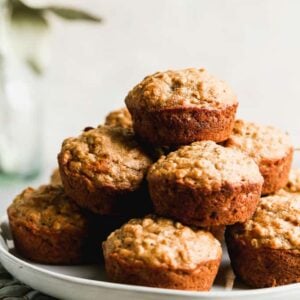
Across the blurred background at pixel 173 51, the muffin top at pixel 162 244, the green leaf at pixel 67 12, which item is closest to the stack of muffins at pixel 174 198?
the muffin top at pixel 162 244

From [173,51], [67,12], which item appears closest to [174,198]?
[67,12]

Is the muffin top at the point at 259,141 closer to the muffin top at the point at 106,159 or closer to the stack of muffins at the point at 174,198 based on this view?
the stack of muffins at the point at 174,198

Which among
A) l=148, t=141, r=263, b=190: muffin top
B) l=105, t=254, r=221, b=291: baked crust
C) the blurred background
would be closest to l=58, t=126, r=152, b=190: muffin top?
l=148, t=141, r=263, b=190: muffin top

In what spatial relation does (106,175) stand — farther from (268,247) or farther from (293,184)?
(293,184)

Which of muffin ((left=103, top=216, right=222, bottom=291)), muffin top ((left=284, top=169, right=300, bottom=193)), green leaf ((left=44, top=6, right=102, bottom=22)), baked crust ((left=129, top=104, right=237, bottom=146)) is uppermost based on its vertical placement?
green leaf ((left=44, top=6, right=102, bottom=22))

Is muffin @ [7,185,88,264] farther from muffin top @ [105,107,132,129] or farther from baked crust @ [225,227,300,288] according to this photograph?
baked crust @ [225,227,300,288]

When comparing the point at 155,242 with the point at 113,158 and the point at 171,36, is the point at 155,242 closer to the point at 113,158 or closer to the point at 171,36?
the point at 113,158
